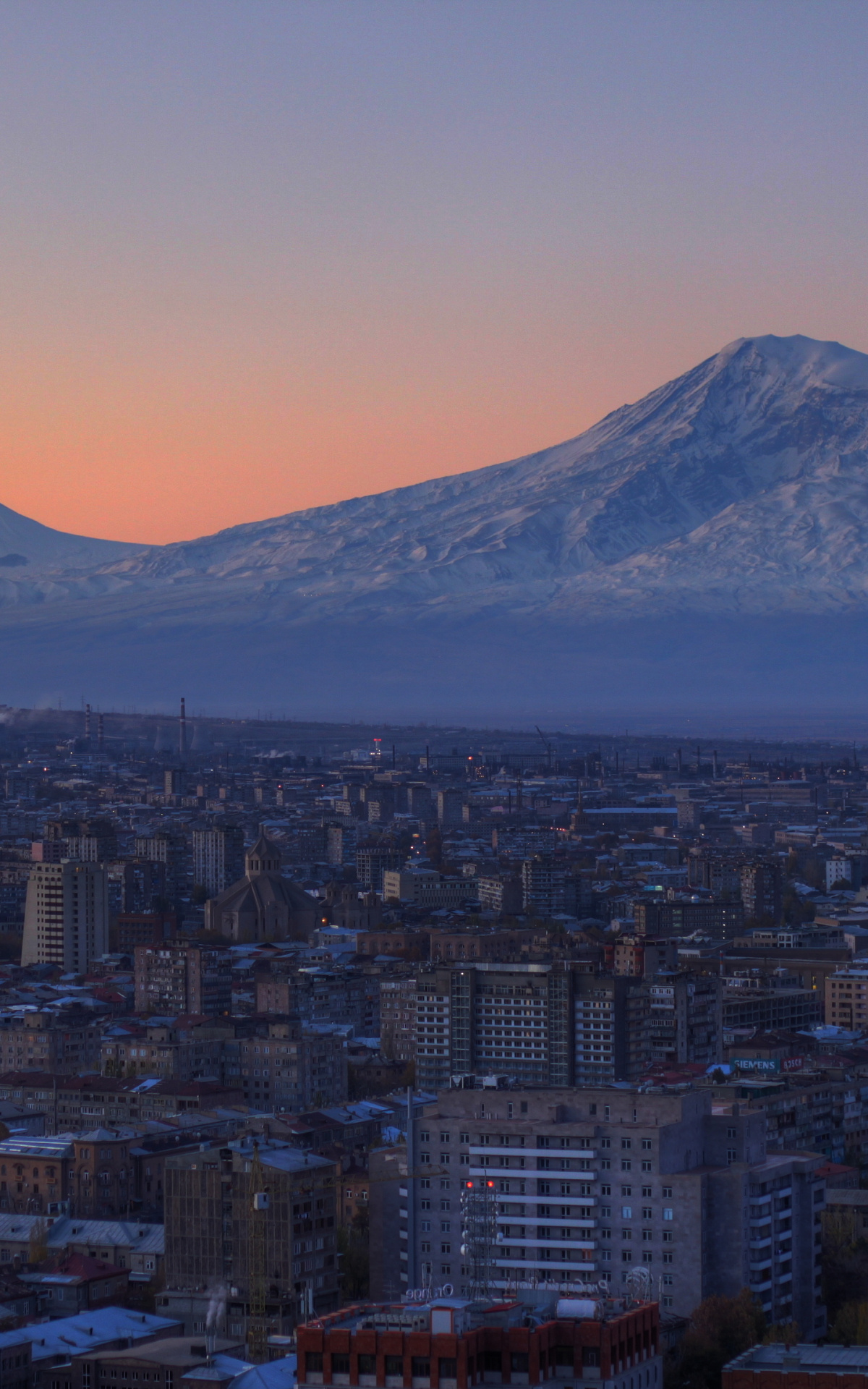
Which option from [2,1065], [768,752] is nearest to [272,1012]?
[2,1065]

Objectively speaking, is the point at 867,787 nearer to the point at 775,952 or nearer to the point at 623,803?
the point at 623,803

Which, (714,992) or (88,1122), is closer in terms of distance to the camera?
(88,1122)

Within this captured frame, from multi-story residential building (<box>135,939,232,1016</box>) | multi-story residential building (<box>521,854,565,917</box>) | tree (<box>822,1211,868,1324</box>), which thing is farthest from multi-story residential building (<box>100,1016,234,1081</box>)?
multi-story residential building (<box>521,854,565,917</box>)

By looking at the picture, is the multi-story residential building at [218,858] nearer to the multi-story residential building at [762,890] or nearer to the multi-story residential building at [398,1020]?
the multi-story residential building at [762,890]

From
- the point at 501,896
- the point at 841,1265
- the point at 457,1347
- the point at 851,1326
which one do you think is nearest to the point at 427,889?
the point at 501,896

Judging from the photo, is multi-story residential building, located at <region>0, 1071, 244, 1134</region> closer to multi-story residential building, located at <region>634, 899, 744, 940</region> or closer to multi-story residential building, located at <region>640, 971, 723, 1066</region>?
multi-story residential building, located at <region>640, 971, 723, 1066</region>

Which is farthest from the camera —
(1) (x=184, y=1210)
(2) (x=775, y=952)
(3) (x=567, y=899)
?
(3) (x=567, y=899)

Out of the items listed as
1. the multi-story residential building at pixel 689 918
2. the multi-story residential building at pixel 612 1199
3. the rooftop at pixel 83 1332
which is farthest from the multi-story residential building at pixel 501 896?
the rooftop at pixel 83 1332
